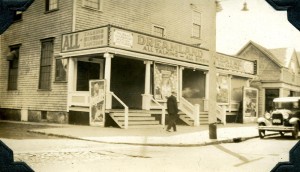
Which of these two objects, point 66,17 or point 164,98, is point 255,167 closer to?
point 164,98

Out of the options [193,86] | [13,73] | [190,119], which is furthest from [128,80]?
[13,73]

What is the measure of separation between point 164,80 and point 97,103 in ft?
11.9

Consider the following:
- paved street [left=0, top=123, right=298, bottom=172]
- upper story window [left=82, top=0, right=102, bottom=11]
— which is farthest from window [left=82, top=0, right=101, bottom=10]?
paved street [left=0, top=123, right=298, bottom=172]

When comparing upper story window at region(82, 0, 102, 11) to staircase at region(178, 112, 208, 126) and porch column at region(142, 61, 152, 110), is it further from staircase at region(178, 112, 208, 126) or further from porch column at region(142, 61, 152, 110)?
staircase at region(178, 112, 208, 126)

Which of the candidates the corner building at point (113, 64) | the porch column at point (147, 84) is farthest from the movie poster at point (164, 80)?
the porch column at point (147, 84)

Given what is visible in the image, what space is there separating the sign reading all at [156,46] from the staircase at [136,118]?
254cm

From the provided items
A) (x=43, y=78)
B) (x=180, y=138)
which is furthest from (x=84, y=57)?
(x=180, y=138)

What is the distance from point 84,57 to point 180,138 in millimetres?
6264

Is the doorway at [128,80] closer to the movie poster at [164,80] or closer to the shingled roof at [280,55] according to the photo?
the movie poster at [164,80]

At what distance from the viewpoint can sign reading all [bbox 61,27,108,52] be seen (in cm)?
1331

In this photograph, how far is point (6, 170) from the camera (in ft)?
17.5

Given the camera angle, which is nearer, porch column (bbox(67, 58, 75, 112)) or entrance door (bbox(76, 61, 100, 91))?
porch column (bbox(67, 58, 75, 112))

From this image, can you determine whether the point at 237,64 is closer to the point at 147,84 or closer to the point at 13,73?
the point at 13,73

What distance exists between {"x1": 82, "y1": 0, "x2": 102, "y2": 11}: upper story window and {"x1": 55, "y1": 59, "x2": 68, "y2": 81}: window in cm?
240
